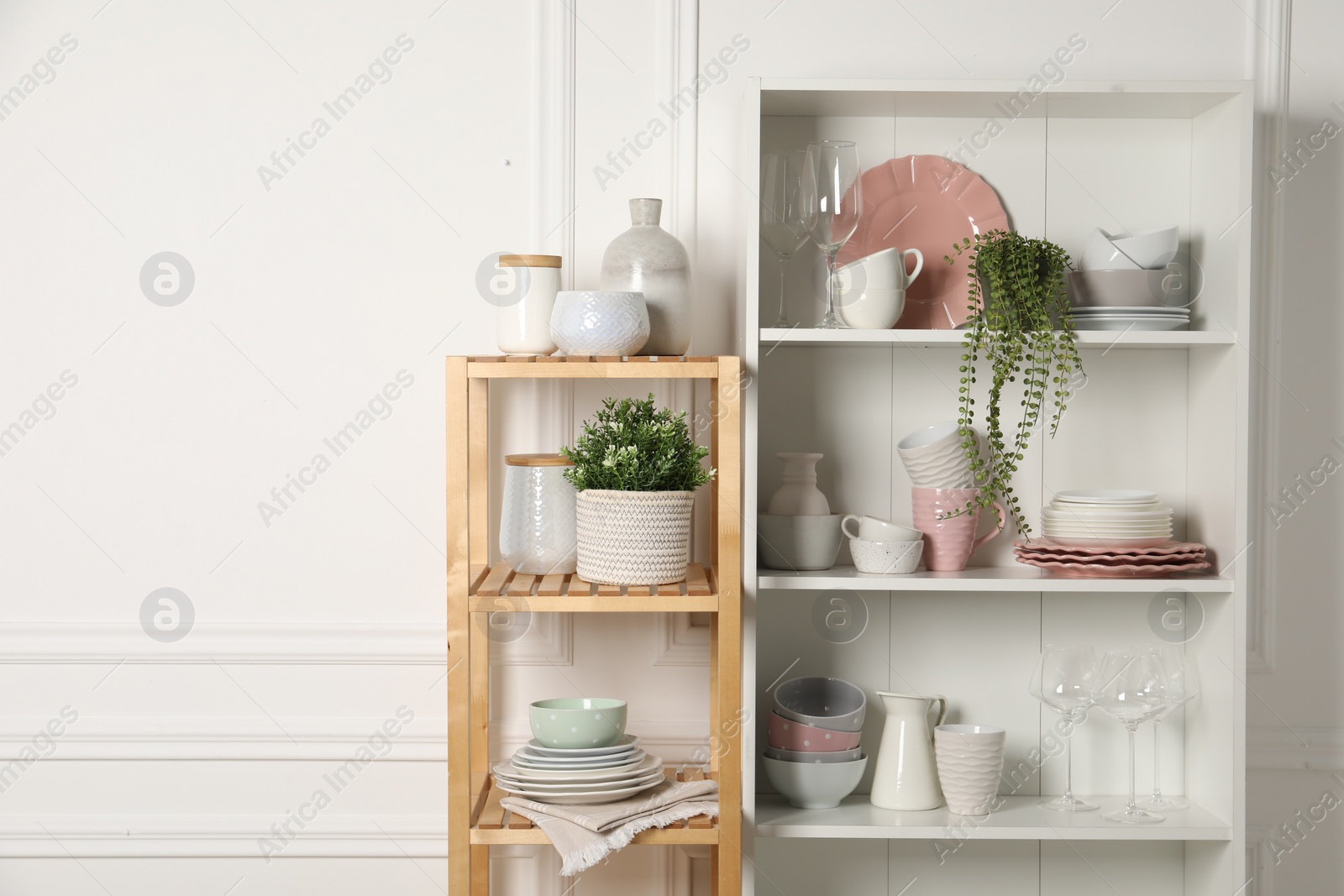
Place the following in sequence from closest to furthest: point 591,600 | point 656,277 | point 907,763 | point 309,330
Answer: point 591,600
point 656,277
point 907,763
point 309,330

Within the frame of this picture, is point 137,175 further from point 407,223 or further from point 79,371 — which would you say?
point 407,223

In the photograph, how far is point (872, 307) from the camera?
1.62 m

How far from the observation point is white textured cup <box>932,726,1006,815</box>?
1650 mm

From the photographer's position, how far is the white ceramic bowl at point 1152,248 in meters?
1.66

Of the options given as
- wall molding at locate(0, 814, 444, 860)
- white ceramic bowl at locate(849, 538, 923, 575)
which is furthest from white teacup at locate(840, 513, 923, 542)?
wall molding at locate(0, 814, 444, 860)

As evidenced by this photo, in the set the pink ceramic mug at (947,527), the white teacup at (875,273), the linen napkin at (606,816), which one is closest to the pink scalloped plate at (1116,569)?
the pink ceramic mug at (947,527)

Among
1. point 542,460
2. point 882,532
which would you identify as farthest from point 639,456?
point 882,532

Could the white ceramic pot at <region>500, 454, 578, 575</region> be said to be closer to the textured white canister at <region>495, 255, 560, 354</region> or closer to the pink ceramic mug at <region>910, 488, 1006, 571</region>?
the textured white canister at <region>495, 255, 560, 354</region>

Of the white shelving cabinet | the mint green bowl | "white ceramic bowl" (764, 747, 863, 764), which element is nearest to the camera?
the mint green bowl

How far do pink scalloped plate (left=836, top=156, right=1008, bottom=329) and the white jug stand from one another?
0.64 m

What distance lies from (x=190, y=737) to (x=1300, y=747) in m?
1.98

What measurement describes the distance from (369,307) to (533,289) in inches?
15.3

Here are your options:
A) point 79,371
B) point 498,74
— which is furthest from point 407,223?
point 79,371

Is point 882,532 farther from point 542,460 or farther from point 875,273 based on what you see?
point 542,460
